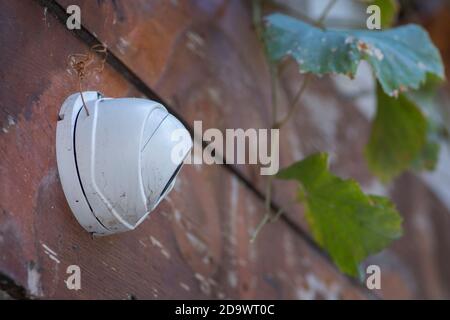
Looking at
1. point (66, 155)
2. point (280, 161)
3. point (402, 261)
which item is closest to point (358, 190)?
point (280, 161)

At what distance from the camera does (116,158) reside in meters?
0.74

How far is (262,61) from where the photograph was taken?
1.21 metres

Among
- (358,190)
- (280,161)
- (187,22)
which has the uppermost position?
(187,22)

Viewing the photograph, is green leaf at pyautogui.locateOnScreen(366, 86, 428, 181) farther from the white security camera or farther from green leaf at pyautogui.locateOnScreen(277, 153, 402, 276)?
the white security camera

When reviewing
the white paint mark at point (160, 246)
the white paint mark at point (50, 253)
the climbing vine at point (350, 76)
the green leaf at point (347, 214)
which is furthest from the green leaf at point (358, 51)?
the white paint mark at point (50, 253)

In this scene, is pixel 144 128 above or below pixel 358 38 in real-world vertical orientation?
below

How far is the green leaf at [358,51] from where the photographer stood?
942 mm

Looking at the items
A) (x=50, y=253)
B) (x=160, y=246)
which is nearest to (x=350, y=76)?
(x=160, y=246)

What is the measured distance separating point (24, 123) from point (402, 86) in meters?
0.45

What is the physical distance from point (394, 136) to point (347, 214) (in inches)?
10.7

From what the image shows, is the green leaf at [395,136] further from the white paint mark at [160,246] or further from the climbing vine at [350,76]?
the white paint mark at [160,246]

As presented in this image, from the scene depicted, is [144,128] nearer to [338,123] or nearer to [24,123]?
[24,123]

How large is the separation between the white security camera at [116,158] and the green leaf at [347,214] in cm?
27

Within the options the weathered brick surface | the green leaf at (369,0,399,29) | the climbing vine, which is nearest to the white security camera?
the weathered brick surface
